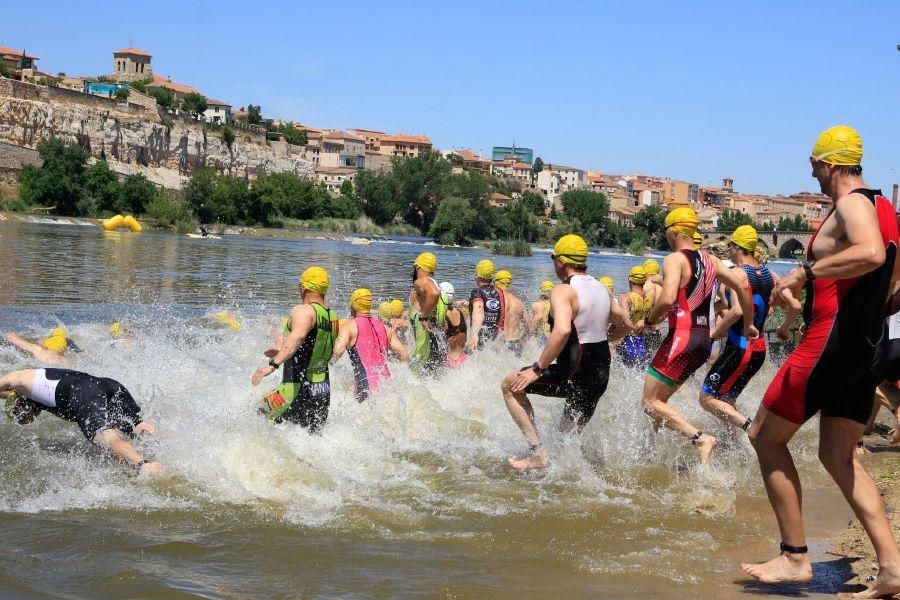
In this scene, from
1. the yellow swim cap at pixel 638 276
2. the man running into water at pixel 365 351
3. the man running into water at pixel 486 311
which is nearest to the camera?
the man running into water at pixel 365 351

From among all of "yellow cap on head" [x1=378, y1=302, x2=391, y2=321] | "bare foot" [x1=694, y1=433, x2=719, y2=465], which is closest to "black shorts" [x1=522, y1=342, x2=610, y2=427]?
"bare foot" [x1=694, y1=433, x2=719, y2=465]

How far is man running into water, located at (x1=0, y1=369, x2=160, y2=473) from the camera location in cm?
634

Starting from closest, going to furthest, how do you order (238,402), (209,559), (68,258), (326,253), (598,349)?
(209,559)
(598,349)
(238,402)
(68,258)
(326,253)

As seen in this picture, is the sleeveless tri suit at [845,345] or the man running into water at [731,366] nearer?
the sleeveless tri suit at [845,345]

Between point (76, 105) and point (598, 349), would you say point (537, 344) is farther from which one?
point (76, 105)

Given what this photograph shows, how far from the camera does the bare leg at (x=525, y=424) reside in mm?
6812

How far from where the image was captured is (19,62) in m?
146

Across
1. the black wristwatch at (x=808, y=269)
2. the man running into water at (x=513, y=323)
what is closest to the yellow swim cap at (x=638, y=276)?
the man running into water at (x=513, y=323)

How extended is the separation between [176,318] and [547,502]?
43.9 ft

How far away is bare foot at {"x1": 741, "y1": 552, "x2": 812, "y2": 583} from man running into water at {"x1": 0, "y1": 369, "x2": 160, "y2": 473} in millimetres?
3998

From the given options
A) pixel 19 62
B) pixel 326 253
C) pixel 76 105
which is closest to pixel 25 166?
pixel 76 105

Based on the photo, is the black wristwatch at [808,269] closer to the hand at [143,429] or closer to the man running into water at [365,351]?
the hand at [143,429]

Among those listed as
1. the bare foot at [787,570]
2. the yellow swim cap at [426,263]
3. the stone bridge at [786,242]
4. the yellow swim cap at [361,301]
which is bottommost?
the bare foot at [787,570]

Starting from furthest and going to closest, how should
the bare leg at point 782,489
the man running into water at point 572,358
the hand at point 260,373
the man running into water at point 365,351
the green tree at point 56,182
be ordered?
the green tree at point 56,182
the man running into water at point 365,351
the hand at point 260,373
the man running into water at point 572,358
the bare leg at point 782,489
